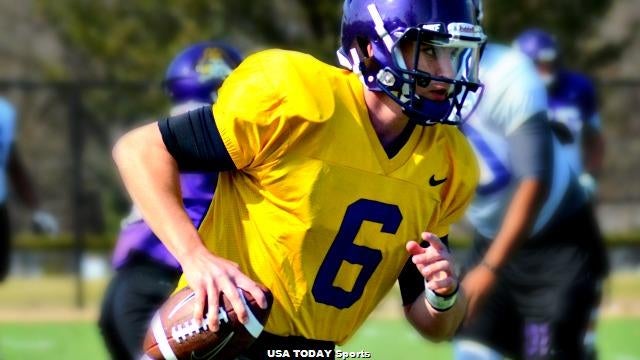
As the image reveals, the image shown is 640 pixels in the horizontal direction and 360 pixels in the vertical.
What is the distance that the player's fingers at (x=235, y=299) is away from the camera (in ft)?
10.1

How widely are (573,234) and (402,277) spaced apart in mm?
2221

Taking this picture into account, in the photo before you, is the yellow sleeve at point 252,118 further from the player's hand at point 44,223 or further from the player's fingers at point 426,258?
the player's hand at point 44,223

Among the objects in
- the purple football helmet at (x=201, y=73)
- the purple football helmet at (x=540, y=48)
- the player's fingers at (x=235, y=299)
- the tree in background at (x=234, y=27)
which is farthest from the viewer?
the tree in background at (x=234, y=27)

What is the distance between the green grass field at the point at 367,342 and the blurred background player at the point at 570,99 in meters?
1.39

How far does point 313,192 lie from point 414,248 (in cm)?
29

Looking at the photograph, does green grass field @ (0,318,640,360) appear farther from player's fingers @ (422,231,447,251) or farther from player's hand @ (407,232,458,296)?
player's fingers @ (422,231,447,251)

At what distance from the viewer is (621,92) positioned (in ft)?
55.2

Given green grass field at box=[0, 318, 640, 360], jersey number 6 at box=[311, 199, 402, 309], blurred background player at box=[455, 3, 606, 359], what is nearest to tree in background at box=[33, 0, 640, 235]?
green grass field at box=[0, 318, 640, 360]

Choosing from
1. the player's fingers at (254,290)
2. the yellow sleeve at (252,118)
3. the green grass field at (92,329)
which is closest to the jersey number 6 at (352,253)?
the yellow sleeve at (252,118)

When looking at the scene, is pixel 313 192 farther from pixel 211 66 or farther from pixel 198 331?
pixel 211 66

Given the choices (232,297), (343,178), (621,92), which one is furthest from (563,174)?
(621,92)

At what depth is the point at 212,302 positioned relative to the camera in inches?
122

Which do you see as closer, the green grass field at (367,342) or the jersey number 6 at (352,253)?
the jersey number 6 at (352,253)

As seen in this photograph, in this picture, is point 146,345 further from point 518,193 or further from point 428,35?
point 518,193
